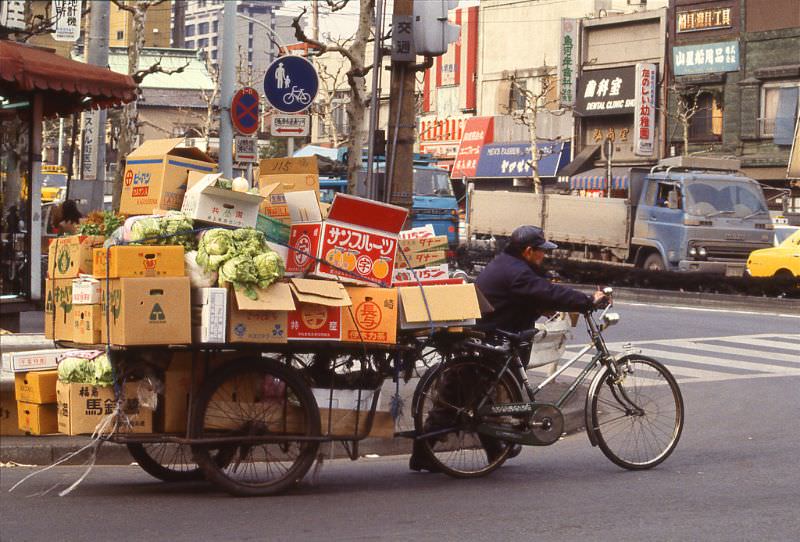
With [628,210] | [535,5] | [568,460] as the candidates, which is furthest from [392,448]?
[535,5]

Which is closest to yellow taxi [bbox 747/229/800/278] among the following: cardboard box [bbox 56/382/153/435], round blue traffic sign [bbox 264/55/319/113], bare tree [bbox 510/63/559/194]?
round blue traffic sign [bbox 264/55/319/113]

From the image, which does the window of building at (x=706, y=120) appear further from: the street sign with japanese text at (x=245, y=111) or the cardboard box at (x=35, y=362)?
the cardboard box at (x=35, y=362)

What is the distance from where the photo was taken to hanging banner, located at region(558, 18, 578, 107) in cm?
5875

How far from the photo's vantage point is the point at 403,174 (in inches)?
527

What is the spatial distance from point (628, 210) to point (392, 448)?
21521 millimetres

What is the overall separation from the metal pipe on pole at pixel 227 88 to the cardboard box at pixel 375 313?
44.5 feet

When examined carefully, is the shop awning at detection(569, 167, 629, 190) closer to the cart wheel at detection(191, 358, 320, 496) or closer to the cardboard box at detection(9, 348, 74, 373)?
the cardboard box at detection(9, 348, 74, 373)

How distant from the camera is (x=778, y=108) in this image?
49.8m

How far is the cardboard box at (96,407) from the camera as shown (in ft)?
25.1

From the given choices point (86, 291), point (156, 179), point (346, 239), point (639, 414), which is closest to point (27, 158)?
point (156, 179)

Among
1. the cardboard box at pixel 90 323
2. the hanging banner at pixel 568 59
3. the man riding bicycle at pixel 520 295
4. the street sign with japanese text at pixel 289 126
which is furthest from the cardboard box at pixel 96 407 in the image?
the hanging banner at pixel 568 59

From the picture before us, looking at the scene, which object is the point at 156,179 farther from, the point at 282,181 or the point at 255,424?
the point at 255,424

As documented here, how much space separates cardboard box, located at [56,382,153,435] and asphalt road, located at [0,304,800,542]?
1.49 ft

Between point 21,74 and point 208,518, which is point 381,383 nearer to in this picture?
point 208,518
